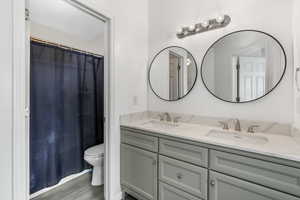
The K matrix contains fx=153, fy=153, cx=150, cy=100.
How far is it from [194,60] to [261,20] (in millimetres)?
703

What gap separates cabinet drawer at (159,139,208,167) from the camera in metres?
1.22

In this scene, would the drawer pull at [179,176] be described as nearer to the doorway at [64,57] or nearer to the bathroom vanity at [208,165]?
the bathroom vanity at [208,165]

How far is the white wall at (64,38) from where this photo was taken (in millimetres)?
2191

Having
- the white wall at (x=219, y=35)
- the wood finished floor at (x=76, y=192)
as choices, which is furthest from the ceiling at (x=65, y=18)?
the wood finished floor at (x=76, y=192)

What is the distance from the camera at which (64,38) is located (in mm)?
2508

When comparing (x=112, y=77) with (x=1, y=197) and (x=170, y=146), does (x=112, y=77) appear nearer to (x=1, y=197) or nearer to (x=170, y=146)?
(x=170, y=146)

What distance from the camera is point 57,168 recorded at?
2.07 metres

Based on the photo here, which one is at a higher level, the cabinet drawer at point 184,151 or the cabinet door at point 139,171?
the cabinet drawer at point 184,151

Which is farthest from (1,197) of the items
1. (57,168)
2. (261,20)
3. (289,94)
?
(261,20)

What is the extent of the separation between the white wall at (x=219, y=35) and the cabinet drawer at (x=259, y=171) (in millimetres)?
624

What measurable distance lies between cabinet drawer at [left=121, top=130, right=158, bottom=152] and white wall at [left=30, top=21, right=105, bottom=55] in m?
1.61

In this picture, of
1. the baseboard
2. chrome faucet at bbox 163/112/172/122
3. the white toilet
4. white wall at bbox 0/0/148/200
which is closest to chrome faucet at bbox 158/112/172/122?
chrome faucet at bbox 163/112/172/122

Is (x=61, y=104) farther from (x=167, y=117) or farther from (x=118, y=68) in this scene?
(x=167, y=117)

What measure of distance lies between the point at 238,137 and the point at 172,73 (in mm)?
1075
